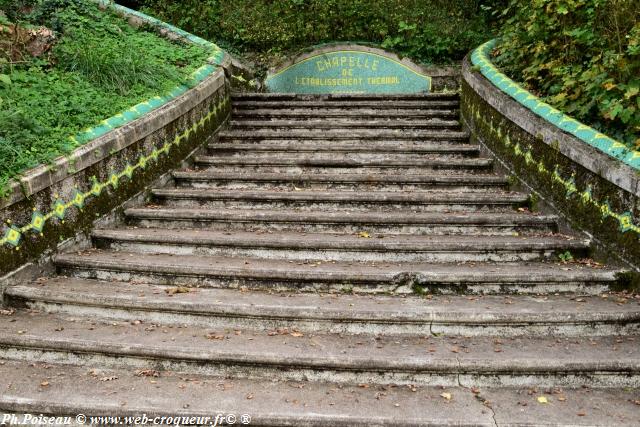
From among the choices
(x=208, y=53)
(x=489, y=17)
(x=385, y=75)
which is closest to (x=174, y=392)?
(x=208, y=53)

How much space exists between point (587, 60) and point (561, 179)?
142 centimetres

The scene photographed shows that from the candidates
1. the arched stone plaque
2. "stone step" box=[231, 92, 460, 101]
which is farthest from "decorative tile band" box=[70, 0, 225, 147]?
the arched stone plaque

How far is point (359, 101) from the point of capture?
863cm

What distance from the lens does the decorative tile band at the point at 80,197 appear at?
4.21m

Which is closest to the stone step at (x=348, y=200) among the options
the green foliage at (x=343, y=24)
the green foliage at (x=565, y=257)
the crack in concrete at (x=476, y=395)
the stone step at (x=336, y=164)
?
the stone step at (x=336, y=164)

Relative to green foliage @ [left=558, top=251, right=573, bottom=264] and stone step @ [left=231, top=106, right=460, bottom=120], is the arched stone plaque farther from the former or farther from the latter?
green foliage @ [left=558, top=251, right=573, bottom=264]

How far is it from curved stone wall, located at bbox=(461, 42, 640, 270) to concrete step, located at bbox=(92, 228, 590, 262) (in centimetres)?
35

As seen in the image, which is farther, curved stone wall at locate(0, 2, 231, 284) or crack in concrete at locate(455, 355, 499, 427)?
curved stone wall at locate(0, 2, 231, 284)

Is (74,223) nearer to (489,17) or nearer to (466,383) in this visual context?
(466,383)

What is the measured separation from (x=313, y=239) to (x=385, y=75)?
5957mm

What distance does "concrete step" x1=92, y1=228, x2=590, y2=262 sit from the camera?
4.73 meters

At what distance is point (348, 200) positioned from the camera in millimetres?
5723

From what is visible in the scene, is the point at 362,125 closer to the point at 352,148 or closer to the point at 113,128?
the point at 352,148

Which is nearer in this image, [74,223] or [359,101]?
[74,223]
